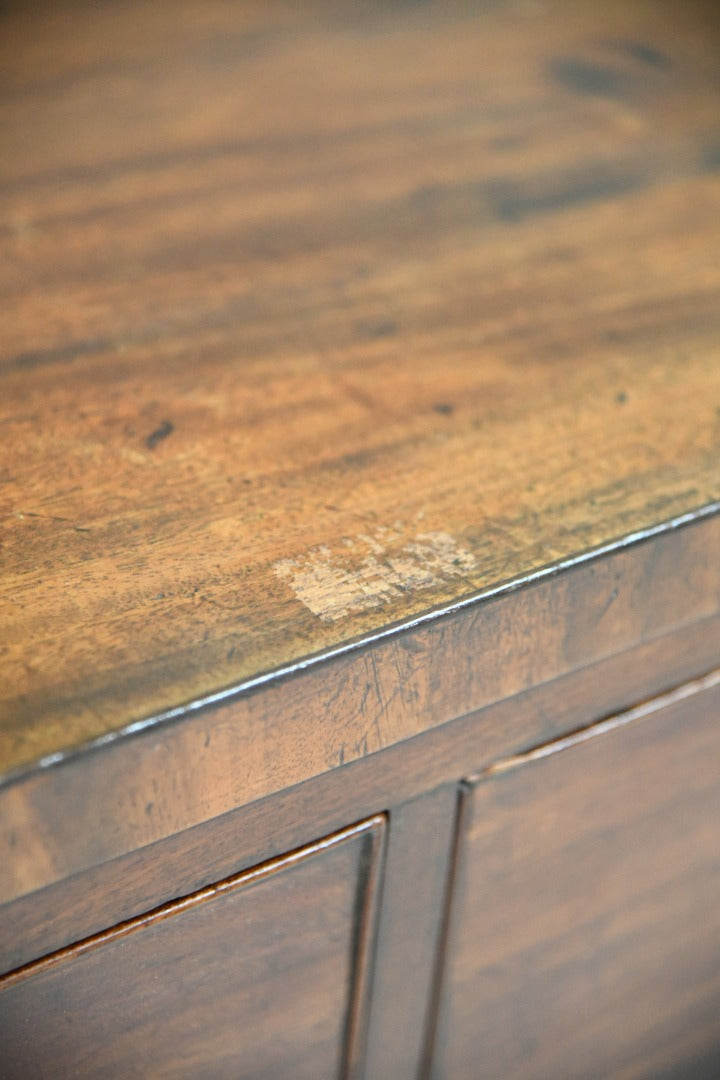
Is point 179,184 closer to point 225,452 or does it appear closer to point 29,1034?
point 225,452

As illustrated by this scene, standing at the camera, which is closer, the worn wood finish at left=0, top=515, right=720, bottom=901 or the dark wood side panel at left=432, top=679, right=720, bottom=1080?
the worn wood finish at left=0, top=515, right=720, bottom=901

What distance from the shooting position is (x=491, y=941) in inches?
14.4

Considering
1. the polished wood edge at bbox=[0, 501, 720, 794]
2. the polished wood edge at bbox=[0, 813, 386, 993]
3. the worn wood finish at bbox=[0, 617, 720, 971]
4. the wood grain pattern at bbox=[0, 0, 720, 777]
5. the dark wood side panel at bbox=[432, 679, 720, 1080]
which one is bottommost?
the dark wood side panel at bbox=[432, 679, 720, 1080]

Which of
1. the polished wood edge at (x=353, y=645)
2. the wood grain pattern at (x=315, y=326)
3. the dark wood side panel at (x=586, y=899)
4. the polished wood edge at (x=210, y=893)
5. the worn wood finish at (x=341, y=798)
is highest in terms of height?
the wood grain pattern at (x=315, y=326)

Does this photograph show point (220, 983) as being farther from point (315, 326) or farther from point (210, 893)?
point (315, 326)

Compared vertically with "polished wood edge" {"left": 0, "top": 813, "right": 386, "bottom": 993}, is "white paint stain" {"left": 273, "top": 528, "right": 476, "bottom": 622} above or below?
above

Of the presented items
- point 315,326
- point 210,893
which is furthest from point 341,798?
point 315,326

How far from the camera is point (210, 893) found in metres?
0.29

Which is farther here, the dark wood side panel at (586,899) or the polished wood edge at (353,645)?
the dark wood side panel at (586,899)

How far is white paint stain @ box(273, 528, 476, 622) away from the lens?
26 centimetres

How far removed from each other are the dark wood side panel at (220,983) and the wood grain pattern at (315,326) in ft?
0.26

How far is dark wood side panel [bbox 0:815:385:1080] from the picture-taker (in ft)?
0.91

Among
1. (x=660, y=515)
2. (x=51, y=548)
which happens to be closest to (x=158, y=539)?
(x=51, y=548)

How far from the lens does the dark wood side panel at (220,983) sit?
0.91 ft
